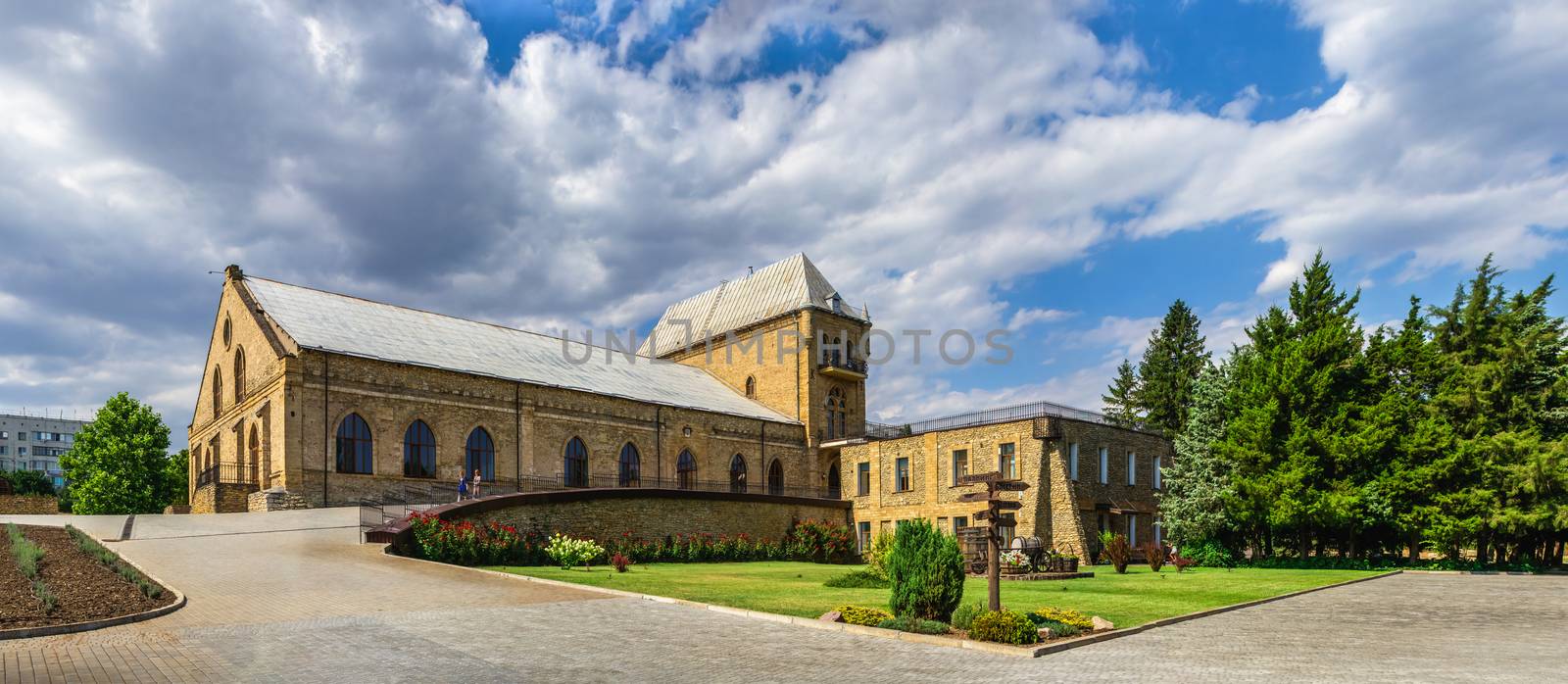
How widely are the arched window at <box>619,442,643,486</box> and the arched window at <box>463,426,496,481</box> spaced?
6218mm

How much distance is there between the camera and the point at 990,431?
37844 millimetres

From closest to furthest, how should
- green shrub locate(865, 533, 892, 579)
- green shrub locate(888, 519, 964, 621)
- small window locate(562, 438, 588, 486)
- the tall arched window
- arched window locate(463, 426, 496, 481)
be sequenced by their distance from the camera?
green shrub locate(888, 519, 964, 621) < green shrub locate(865, 533, 892, 579) < arched window locate(463, 426, 496, 481) < small window locate(562, 438, 588, 486) < the tall arched window

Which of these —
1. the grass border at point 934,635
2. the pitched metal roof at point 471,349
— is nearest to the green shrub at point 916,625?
the grass border at point 934,635

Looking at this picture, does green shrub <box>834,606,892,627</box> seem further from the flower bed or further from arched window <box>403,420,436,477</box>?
arched window <box>403,420,436,477</box>

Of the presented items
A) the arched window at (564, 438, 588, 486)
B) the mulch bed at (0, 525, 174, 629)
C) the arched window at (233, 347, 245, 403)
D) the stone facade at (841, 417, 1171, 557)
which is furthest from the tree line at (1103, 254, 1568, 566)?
the arched window at (233, 347, 245, 403)

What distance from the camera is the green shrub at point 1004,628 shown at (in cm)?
1295

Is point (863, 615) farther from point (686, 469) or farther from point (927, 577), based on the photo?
point (686, 469)

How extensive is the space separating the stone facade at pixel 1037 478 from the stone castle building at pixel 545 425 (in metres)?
0.09

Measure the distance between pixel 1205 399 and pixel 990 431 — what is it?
8.16 metres

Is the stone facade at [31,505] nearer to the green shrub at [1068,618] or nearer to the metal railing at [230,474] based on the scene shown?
the metal railing at [230,474]

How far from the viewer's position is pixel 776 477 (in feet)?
158

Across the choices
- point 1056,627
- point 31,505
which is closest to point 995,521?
point 1056,627

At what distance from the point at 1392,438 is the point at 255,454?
39030 mm

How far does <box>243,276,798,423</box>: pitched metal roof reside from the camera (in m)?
35.3
